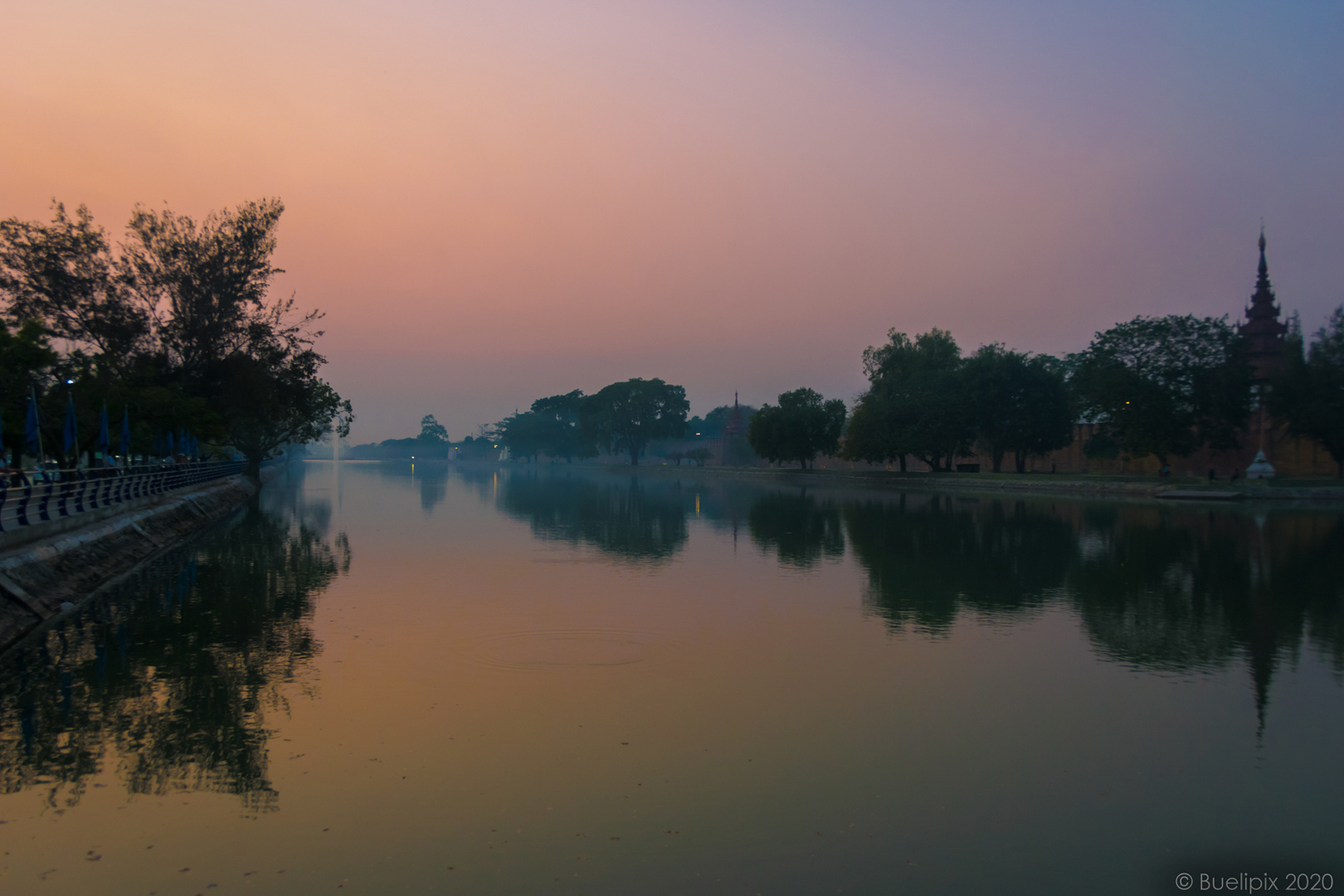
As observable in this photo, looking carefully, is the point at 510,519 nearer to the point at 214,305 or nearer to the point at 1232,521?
the point at 214,305

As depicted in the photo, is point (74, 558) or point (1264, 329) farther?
point (1264, 329)

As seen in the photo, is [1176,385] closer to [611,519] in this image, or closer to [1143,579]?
[611,519]

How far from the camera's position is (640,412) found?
468 ft

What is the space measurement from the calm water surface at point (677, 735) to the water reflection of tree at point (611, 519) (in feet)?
25.3

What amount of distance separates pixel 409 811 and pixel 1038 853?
4740 mm

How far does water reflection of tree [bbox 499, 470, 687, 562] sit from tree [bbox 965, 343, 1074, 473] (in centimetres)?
2664

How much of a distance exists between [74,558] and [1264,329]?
8769 centimetres

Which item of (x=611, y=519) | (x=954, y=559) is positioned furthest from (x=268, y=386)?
(x=954, y=559)

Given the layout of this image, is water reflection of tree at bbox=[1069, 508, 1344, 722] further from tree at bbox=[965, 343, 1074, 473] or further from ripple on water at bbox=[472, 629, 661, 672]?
tree at bbox=[965, 343, 1074, 473]

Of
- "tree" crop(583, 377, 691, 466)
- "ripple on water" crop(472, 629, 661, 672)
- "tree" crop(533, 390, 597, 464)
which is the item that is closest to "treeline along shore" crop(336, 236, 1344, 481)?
"tree" crop(583, 377, 691, 466)

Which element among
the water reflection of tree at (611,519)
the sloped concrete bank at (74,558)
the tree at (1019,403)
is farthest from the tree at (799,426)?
the sloped concrete bank at (74,558)

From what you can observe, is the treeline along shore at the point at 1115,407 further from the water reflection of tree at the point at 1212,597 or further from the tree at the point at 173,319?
the tree at the point at 173,319

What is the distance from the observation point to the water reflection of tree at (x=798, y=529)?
80.9ft

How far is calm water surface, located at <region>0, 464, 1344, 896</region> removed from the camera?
20.8 feet
